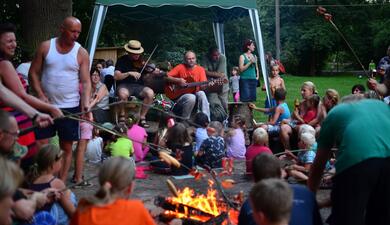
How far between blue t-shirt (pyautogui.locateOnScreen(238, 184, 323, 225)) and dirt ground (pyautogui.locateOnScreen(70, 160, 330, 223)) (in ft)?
8.34

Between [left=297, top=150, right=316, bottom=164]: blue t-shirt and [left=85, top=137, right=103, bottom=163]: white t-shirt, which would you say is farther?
[left=85, top=137, right=103, bottom=163]: white t-shirt

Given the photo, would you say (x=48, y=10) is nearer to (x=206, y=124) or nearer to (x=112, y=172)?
(x=206, y=124)

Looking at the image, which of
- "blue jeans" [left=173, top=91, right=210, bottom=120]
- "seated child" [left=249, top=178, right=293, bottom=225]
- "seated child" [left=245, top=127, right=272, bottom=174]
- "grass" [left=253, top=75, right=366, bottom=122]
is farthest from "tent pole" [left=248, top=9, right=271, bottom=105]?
"seated child" [left=249, top=178, right=293, bottom=225]

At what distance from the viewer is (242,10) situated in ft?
42.2

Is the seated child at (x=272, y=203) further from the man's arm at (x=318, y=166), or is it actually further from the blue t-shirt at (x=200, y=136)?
the blue t-shirt at (x=200, y=136)

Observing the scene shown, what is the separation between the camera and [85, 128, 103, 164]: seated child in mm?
8828

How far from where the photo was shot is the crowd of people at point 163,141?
3.64 meters

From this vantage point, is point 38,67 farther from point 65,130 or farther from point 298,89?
point 298,89

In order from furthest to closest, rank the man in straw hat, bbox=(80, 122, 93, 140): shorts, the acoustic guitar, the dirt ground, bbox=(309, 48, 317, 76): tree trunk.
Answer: bbox=(309, 48, 317, 76): tree trunk < the acoustic guitar < the man in straw hat < bbox=(80, 122, 93, 140): shorts < the dirt ground

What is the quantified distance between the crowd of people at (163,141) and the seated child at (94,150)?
0.02 metres

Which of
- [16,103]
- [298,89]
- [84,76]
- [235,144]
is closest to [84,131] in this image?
[84,76]

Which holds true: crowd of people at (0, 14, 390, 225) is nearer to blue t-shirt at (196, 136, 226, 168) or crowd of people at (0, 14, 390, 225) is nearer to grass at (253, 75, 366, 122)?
blue t-shirt at (196, 136, 226, 168)

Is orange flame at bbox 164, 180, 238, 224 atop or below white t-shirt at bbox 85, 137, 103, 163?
atop

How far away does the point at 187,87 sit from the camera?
10.8 meters
